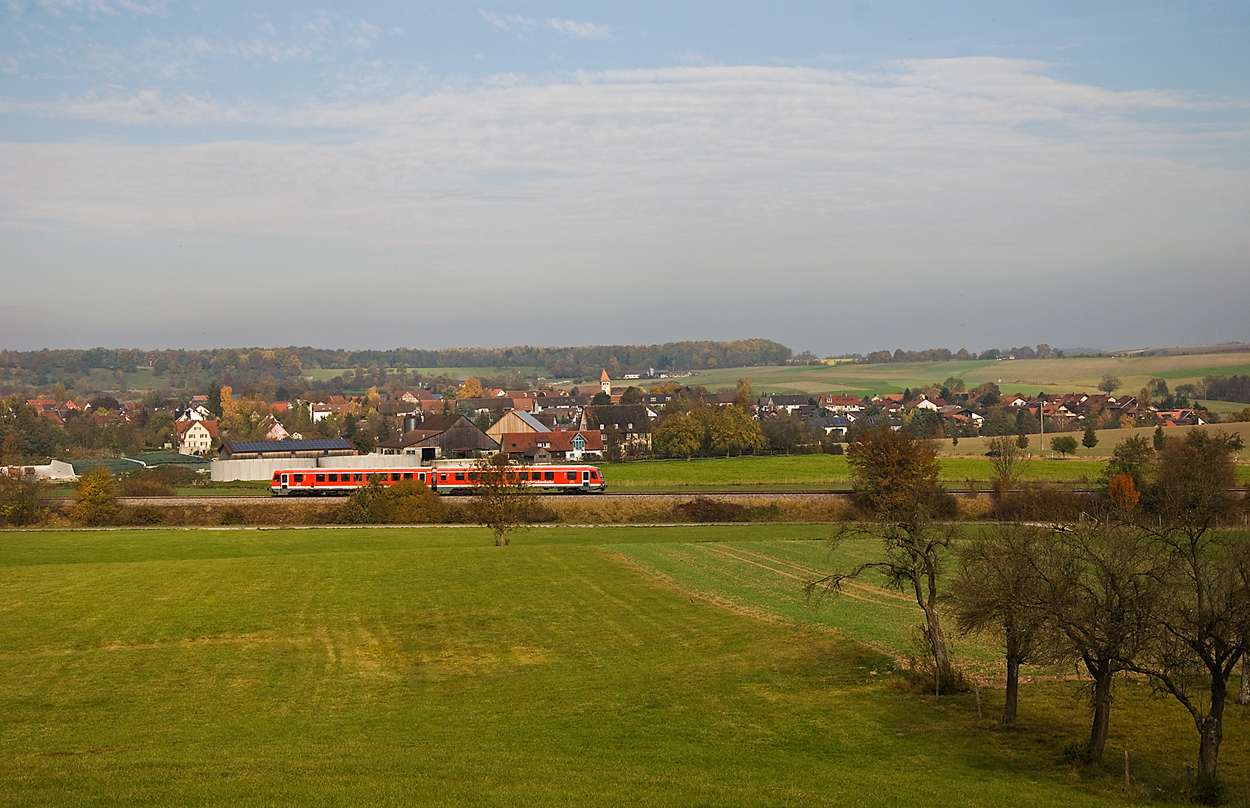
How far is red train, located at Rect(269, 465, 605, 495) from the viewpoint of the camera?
6869 cm

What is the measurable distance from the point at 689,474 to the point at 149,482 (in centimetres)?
4200

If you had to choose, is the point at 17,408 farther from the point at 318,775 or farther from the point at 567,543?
the point at 318,775

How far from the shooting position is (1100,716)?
1692cm

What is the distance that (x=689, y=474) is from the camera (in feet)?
272

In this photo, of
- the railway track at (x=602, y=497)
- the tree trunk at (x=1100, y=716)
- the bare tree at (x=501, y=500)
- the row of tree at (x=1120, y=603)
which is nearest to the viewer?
the row of tree at (x=1120, y=603)

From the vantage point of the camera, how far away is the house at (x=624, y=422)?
361 ft

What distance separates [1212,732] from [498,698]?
14306 millimetres

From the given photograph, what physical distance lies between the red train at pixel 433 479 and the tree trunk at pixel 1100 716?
52.7 m

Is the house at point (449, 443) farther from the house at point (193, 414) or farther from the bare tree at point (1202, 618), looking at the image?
the bare tree at point (1202, 618)

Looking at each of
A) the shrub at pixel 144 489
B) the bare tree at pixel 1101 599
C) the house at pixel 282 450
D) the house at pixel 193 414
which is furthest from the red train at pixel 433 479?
the house at pixel 193 414

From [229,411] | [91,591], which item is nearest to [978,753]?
[91,591]

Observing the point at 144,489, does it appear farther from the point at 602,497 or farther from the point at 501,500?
the point at 501,500

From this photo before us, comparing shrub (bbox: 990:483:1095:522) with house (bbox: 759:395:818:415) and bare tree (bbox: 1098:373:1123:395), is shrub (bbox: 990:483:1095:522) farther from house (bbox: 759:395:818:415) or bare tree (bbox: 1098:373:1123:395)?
bare tree (bbox: 1098:373:1123:395)

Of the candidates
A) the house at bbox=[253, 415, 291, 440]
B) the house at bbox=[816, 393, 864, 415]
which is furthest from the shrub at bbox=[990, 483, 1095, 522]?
the house at bbox=[816, 393, 864, 415]
